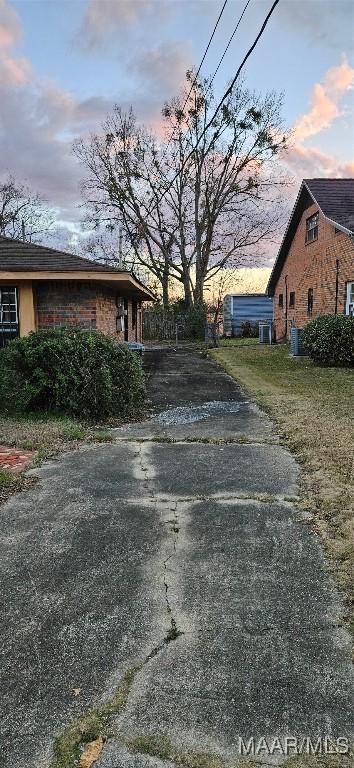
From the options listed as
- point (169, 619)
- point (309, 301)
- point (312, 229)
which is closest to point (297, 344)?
point (309, 301)

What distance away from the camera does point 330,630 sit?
2408mm

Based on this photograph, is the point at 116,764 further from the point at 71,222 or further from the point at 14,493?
the point at 71,222

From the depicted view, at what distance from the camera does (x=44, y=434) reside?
20.8 ft

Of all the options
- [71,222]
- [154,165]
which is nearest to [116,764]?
[154,165]

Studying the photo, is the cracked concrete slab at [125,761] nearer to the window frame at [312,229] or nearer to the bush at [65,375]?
the bush at [65,375]

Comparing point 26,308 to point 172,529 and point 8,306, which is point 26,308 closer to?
point 8,306

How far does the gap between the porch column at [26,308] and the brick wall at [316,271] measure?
10826mm

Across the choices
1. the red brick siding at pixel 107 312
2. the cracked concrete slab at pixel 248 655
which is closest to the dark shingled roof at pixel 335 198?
the red brick siding at pixel 107 312

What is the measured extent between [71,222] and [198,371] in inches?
1138

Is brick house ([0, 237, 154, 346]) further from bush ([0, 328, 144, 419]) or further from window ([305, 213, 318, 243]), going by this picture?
window ([305, 213, 318, 243])

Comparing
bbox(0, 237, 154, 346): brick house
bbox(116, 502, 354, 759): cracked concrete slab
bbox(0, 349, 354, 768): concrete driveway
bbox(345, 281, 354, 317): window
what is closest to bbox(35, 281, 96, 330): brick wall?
bbox(0, 237, 154, 346): brick house

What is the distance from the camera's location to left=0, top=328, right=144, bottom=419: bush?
7355 millimetres

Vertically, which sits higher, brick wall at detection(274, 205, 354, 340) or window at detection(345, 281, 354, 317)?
brick wall at detection(274, 205, 354, 340)

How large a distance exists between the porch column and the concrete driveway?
6749 mm
